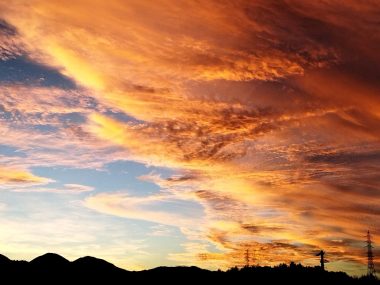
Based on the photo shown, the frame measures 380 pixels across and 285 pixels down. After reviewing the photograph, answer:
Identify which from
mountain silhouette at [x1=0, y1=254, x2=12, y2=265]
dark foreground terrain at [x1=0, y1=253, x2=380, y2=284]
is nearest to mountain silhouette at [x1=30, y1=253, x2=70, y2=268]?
dark foreground terrain at [x1=0, y1=253, x2=380, y2=284]

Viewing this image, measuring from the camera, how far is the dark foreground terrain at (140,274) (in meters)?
47.8

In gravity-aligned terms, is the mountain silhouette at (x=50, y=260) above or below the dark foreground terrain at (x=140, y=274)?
above

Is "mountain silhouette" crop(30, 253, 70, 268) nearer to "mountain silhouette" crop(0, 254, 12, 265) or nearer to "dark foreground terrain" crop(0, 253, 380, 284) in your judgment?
"dark foreground terrain" crop(0, 253, 380, 284)

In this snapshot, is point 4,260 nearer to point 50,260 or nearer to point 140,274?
point 50,260

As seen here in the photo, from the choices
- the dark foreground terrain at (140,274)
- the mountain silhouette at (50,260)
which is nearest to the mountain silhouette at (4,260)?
the dark foreground terrain at (140,274)

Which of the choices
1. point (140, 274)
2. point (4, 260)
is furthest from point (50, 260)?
point (140, 274)

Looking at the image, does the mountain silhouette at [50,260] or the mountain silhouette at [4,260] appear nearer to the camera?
the mountain silhouette at [4,260]

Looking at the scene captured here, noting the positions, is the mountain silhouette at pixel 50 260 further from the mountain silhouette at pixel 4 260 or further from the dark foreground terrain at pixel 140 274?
the mountain silhouette at pixel 4 260

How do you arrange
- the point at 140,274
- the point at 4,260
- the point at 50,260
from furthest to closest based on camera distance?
the point at 50,260
the point at 4,260
the point at 140,274

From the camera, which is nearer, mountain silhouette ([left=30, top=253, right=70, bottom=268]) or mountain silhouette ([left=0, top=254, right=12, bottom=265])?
mountain silhouette ([left=0, top=254, right=12, bottom=265])

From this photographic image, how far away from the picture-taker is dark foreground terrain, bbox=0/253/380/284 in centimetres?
4784

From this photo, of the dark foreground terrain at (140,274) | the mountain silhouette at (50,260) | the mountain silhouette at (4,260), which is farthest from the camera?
the mountain silhouette at (50,260)

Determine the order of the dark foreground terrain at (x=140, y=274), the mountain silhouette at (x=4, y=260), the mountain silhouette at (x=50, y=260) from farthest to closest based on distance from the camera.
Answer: the mountain silhouette at (x=50, y=260) → the mountain silhouette at (x=4, y=260) → the dark foreground terrain at (x=140, y=274)

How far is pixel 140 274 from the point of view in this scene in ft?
180
